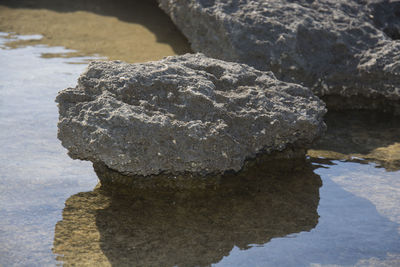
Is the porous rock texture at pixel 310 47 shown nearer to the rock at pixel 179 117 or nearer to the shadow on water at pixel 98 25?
the shadow on water at pixel 98 25

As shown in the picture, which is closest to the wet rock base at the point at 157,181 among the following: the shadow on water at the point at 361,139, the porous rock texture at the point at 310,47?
the shadow on water at the point at 361,139

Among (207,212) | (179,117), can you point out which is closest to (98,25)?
(179,117)

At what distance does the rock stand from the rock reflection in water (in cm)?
14

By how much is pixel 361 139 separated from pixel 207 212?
1.36 metres

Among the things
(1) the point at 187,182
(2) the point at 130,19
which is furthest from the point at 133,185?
(2) the point at 130,19

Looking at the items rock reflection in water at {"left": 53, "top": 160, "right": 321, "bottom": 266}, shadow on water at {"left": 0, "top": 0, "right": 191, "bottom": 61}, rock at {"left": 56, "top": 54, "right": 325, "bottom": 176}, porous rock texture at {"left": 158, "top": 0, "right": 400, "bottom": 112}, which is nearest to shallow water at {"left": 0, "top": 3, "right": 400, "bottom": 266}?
rock reflection in water at {"left": 53, "top": 160, "right": 321, "bottom": 266}

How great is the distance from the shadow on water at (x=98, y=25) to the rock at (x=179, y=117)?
5.37 feet

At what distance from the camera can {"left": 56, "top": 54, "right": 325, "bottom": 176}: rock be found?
271cm

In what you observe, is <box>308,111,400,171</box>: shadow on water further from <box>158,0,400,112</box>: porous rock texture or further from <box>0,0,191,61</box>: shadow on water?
<box>0,0,191,61</box>: shadow on water

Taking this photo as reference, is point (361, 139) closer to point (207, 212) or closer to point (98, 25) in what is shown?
point (207, 212)

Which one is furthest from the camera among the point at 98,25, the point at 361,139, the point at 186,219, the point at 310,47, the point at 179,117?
the point at 98,25

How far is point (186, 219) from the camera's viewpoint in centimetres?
265

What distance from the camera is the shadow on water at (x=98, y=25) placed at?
4.81 metres

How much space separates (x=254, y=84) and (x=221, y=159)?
1.95 feet
